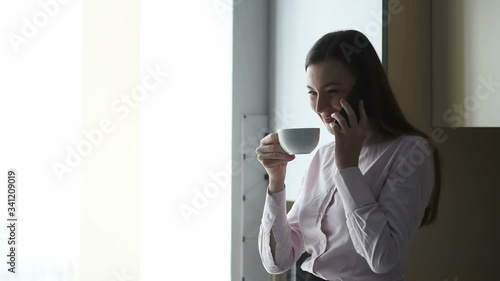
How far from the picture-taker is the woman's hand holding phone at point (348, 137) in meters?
0.91

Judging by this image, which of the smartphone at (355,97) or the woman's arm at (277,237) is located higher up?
the smartphone at (355,97)

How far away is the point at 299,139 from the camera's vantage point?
1000 mm

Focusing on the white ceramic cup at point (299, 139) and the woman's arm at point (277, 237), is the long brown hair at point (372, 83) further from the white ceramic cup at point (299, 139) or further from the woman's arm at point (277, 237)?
the woman's arm at point (277, 237)

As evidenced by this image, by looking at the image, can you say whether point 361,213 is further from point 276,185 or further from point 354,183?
point 276,185

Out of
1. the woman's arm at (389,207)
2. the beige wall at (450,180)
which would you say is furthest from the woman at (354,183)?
the beige wall at (450,180)

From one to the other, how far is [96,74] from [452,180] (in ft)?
3.22

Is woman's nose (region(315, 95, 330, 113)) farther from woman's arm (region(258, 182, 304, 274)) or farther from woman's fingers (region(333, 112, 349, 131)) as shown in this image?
woman's arm (region(258, 182, 304, 274))

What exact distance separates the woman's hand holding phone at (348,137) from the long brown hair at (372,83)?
72mm

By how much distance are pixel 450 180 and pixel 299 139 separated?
0.52m

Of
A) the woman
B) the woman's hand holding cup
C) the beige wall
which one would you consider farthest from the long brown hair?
the beige wall

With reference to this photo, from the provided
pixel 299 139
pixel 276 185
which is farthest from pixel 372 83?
pixel 276 185

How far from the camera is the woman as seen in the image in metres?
0.88

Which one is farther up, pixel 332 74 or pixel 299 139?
pixel 332 74

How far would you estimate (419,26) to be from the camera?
1.29 m
